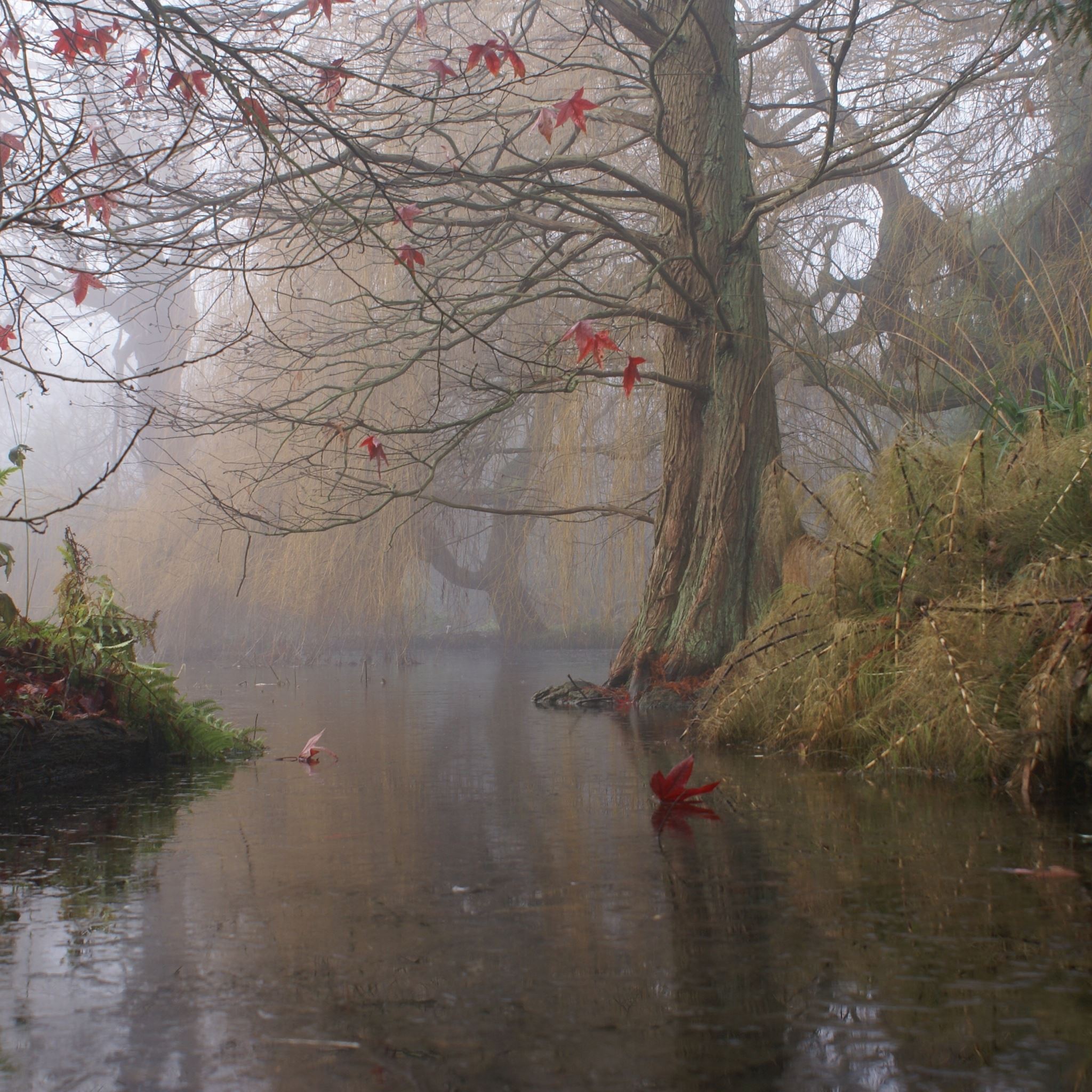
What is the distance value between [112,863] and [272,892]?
1.50ft

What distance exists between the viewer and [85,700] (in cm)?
346

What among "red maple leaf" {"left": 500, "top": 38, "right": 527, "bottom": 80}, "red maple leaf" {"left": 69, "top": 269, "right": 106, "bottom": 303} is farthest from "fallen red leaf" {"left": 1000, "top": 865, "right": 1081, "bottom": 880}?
"red maple leaf" {"left": 69, "top": 269, "right": 106, "bottom": 303}

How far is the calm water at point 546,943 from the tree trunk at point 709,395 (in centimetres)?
302

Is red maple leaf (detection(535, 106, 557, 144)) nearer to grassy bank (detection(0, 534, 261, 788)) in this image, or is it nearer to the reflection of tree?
grassy bank (detection(0, 534, 261, 788))

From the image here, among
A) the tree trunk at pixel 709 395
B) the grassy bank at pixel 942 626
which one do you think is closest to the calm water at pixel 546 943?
the grassy bank at pixel 942 626

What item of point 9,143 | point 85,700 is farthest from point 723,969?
point 9,143

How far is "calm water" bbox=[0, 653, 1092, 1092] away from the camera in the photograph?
112 cm

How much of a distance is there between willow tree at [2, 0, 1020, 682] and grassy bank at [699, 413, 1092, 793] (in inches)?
43.7

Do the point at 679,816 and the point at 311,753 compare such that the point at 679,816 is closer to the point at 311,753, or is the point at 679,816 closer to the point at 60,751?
the point at 311,753

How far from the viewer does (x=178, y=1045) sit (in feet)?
3.87

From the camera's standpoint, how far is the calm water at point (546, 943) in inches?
44.2

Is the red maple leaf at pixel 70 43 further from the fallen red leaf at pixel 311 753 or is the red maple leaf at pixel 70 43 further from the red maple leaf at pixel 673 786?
the red maple leaf at pixel 673 786

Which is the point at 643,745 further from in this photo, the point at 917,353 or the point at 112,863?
the point at 917,353

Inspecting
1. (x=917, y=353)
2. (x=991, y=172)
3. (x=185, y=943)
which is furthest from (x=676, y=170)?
(x=185, y=943)
